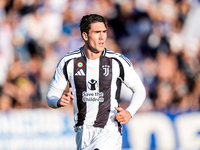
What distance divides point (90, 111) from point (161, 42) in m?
5.11

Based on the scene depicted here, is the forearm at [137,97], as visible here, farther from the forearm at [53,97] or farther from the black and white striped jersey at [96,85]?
the forearm at [53,97]

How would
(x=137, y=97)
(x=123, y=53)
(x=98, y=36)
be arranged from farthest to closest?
(x=123, y=53) < (x=137, y=97) < (x=98, y=36)

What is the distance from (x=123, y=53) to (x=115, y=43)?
327 millimetres

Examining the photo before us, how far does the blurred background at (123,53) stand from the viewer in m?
7.76

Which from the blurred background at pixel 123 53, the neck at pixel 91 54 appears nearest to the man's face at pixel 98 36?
the neck at pixel 91 54

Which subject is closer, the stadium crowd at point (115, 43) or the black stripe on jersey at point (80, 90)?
the black stripe on jersey at point (80, 90)

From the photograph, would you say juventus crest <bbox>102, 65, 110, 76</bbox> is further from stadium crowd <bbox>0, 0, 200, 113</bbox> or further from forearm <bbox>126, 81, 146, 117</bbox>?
stadium crowd <bbox>0, 0, 200, 113</bbox>

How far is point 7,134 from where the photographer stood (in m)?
7.77

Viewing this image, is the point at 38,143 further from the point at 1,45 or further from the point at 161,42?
the point at 161,42

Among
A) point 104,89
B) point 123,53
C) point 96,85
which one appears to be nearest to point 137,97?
point 104,89

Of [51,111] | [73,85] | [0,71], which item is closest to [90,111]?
[73,85]

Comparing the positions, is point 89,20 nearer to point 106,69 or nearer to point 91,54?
point 91,54

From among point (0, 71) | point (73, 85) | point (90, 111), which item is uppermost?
point (0, 71)

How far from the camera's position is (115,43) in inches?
359
